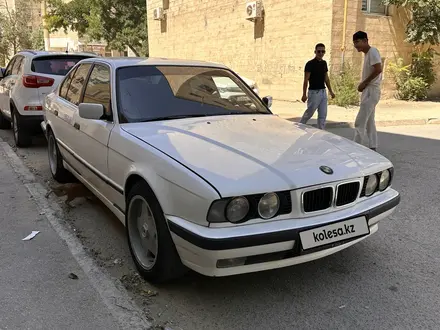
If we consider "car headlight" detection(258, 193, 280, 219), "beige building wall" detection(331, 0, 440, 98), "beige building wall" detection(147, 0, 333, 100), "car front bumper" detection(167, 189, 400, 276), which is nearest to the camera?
"car front bumper" detection(167, 189, 400, 276)

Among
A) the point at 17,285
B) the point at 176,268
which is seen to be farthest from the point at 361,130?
the point at 17,285

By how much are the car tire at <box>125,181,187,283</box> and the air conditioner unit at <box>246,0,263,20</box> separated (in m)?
13.5

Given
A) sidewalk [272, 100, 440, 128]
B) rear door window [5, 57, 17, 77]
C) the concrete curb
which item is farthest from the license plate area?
rear door window [5, 57, 17, 77]

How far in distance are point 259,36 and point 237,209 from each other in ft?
47.2

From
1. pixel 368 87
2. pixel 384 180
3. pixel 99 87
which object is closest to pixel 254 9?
pixel 368 87

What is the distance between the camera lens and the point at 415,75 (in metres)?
14.6

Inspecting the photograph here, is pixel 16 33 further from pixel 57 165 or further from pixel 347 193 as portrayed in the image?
pixel 347 193

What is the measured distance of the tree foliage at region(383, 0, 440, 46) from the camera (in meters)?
13.4

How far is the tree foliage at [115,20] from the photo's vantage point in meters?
26.2

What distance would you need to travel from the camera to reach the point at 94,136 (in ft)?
13.0

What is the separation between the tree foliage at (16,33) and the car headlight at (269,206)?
4451 cm

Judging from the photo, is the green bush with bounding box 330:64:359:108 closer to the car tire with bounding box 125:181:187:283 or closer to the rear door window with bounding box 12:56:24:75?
the rear door window with bounding box 12:56:24:75

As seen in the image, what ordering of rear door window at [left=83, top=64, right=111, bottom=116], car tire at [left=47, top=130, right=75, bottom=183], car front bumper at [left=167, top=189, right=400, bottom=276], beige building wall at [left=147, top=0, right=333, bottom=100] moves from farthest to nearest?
1. beige building wall at [left=147, top=0, right=333, bottom=100]
2. car tire at [left=47, top=130, right=75, bottom=183]
3. rear door window at [left=83, top=64, right=111, bottom=116]
4. car front bumper at [left=167, top=189, right=400, bottom=276]

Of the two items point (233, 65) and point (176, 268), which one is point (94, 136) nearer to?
point (176, 268)
